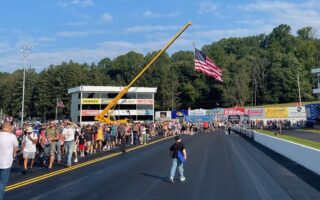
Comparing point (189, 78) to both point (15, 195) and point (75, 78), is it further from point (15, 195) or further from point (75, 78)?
point (15, 195)

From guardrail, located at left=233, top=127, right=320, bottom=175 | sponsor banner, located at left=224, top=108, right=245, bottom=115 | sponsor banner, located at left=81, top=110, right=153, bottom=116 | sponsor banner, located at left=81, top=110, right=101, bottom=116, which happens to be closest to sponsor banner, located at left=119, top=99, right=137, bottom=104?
sponsor banner, located at left=81, top=110, right=153, bottom=116

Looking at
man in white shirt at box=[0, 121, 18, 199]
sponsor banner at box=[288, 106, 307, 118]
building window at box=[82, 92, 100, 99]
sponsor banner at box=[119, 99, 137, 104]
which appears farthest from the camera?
sponsor banner at box=[119, 99, 137, 104]

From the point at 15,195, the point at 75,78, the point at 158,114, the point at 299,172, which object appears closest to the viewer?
the point at 15,195

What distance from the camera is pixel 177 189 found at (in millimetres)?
10836

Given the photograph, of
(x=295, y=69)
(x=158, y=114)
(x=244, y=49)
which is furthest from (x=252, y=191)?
(x=244, y=49)

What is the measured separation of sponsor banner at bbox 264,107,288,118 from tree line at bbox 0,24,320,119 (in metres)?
38.7

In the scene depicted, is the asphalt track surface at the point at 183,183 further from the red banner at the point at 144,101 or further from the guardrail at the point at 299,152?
the red banner at the point at 144,101

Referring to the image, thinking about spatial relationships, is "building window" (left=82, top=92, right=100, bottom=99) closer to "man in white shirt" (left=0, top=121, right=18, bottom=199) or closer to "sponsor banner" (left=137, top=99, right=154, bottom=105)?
"sponsor banner" (left=137, top=99, right=154, bottom=105)

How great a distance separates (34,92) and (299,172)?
106 meters

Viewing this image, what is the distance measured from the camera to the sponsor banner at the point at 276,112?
7544 centimetres

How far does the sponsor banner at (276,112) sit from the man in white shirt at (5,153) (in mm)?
71498

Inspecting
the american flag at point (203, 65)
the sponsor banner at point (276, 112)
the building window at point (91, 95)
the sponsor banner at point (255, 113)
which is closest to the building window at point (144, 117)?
the building window at point (91, 95)

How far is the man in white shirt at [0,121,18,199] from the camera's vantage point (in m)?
7.96

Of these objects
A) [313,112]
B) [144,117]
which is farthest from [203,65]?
[144,117]
